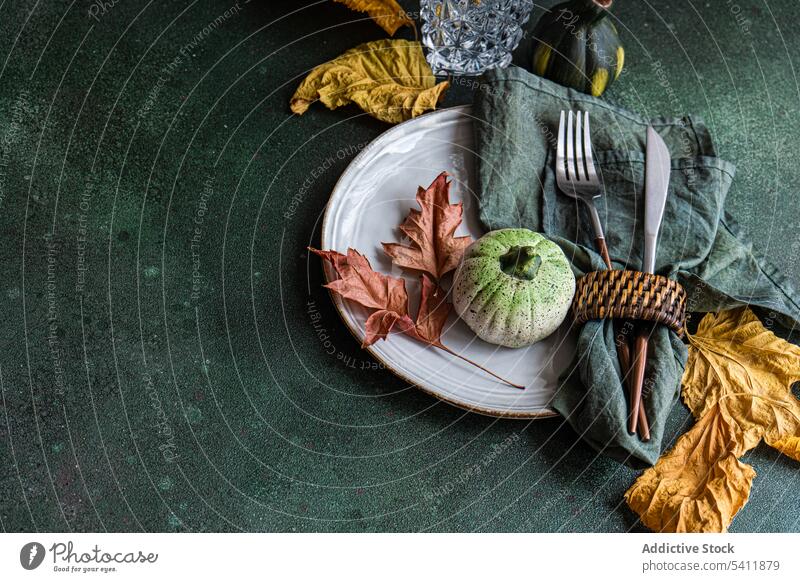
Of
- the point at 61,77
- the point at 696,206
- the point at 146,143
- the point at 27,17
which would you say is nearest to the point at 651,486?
the point at 696,206

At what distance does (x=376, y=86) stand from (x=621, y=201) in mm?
349

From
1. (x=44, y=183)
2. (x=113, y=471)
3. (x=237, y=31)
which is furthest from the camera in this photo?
(x=237, y=31)

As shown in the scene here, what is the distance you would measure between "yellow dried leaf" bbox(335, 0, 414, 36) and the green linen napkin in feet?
0.60

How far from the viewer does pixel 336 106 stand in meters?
1.02

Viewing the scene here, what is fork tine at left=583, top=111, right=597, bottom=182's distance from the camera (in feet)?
3.14

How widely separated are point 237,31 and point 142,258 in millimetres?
361

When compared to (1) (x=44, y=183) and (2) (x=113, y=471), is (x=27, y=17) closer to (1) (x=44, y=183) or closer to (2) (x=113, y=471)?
(1) (x=44, y=183)

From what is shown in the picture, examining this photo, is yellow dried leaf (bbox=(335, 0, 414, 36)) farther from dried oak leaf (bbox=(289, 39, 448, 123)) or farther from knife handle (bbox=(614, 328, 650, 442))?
knife handle (bbox=(614, 328, 650, 442))

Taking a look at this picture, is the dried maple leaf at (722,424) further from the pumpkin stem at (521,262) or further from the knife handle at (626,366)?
the pumpkin stem at (521,262)

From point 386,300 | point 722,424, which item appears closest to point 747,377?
point 722,424

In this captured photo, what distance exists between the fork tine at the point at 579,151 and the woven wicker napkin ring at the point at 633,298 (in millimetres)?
155

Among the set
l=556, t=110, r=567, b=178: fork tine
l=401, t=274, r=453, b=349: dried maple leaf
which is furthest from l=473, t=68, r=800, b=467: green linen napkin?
l=401, t=274, r=453, b=349: dried maple leaf

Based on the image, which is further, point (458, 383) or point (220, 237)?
point (220, 237)

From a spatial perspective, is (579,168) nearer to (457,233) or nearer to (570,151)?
(570,151)
